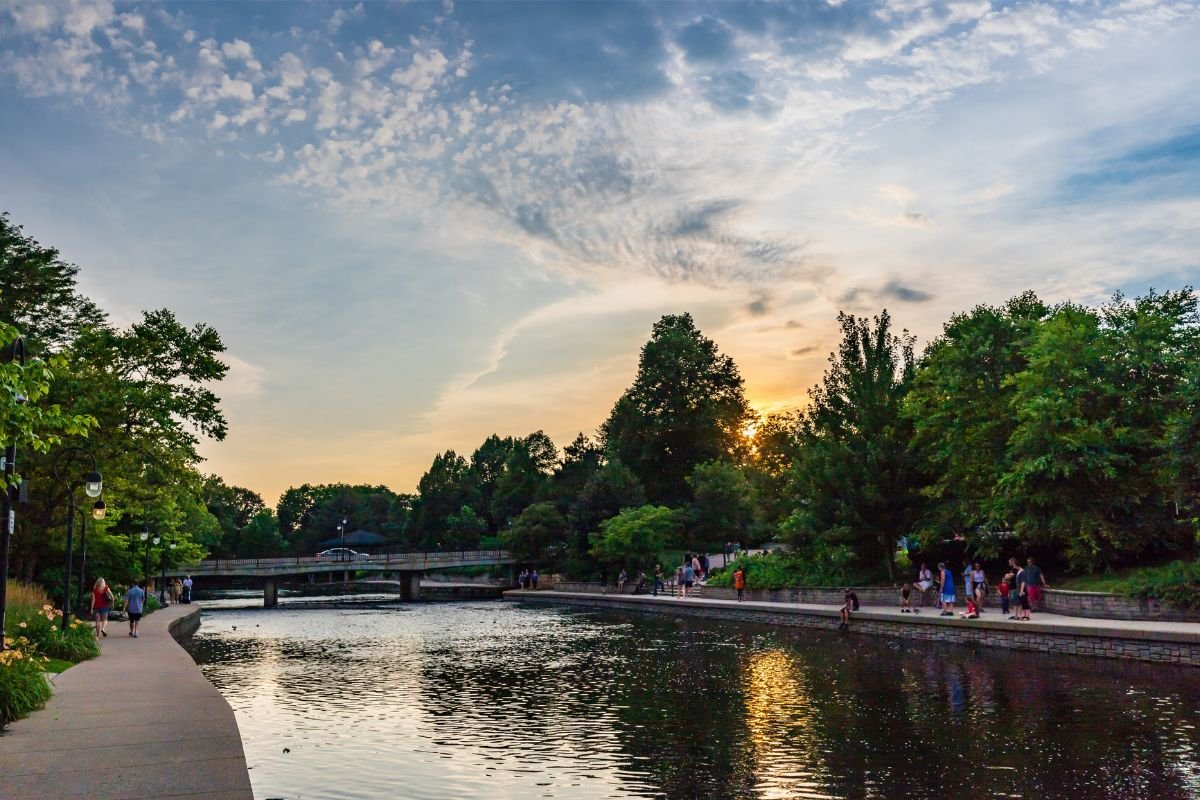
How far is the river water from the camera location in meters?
11.0

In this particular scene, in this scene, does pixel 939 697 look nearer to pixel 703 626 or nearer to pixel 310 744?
pixel 310 744

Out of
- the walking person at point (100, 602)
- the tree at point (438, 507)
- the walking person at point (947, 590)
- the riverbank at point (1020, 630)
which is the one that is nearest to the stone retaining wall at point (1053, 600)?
the riverbank at point (1020, 630)

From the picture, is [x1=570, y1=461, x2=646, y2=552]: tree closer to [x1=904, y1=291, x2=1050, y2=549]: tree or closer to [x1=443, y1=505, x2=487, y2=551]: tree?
[x1=904, y1=291, x2=1050, y2=549]: tree

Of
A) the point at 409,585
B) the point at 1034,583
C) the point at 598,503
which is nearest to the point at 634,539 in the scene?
the point at 598,503

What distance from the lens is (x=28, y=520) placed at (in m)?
34.4

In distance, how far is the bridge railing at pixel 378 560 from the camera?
76.0 metres

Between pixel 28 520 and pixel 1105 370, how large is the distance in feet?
123

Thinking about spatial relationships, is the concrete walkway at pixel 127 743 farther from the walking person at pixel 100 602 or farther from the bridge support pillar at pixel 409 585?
the bridge support pillar at pixel 409 585

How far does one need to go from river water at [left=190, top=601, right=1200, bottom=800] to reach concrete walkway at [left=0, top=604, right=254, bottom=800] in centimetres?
81

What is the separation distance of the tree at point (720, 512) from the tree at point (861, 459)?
114 ft

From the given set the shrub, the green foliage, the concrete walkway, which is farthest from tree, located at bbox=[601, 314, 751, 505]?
the concrete walkway

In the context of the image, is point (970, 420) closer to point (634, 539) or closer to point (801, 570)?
point (801, 570)

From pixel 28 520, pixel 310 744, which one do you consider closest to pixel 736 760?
pixel 310 744

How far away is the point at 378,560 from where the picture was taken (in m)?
79.2
